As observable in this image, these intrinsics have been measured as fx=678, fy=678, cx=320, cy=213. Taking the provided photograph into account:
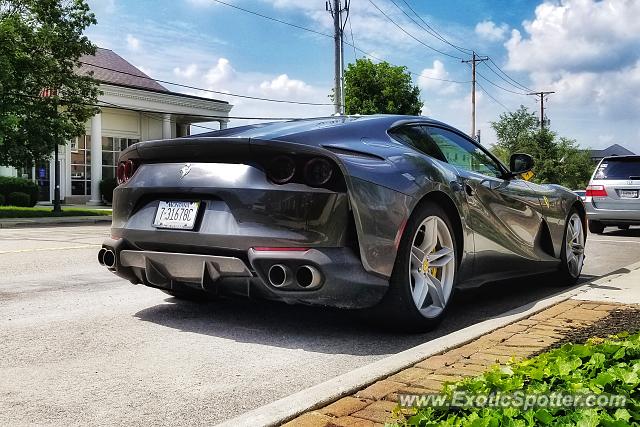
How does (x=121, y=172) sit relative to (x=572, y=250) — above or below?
above

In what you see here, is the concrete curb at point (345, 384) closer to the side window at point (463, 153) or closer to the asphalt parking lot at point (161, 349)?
the asphalt parking lot at point (161, 349)

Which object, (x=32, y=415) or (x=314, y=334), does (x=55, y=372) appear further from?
(x=314, y=334)

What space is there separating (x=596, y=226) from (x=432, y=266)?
11.6 meters

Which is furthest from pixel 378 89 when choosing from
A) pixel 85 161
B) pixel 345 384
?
pixel 345 384

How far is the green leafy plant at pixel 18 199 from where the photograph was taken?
27312 millimetres

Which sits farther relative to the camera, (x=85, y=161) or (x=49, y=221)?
(x=85, y=161)

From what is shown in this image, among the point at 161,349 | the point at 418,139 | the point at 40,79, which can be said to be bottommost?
the point at 161,349

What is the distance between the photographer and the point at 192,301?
16.8 ft

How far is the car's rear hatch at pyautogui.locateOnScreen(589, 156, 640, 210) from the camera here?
13828mm

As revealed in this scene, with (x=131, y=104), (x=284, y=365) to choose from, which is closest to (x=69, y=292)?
(x=284, y=365)

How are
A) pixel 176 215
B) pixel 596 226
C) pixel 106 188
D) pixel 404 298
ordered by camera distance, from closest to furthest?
pixel 404 298 < pixel 176 215 < pixel 596 226 < pixel 106 188

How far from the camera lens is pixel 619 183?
46.1 ft

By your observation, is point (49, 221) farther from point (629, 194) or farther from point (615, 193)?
point (629, 194)

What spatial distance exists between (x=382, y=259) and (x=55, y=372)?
1795 mm
